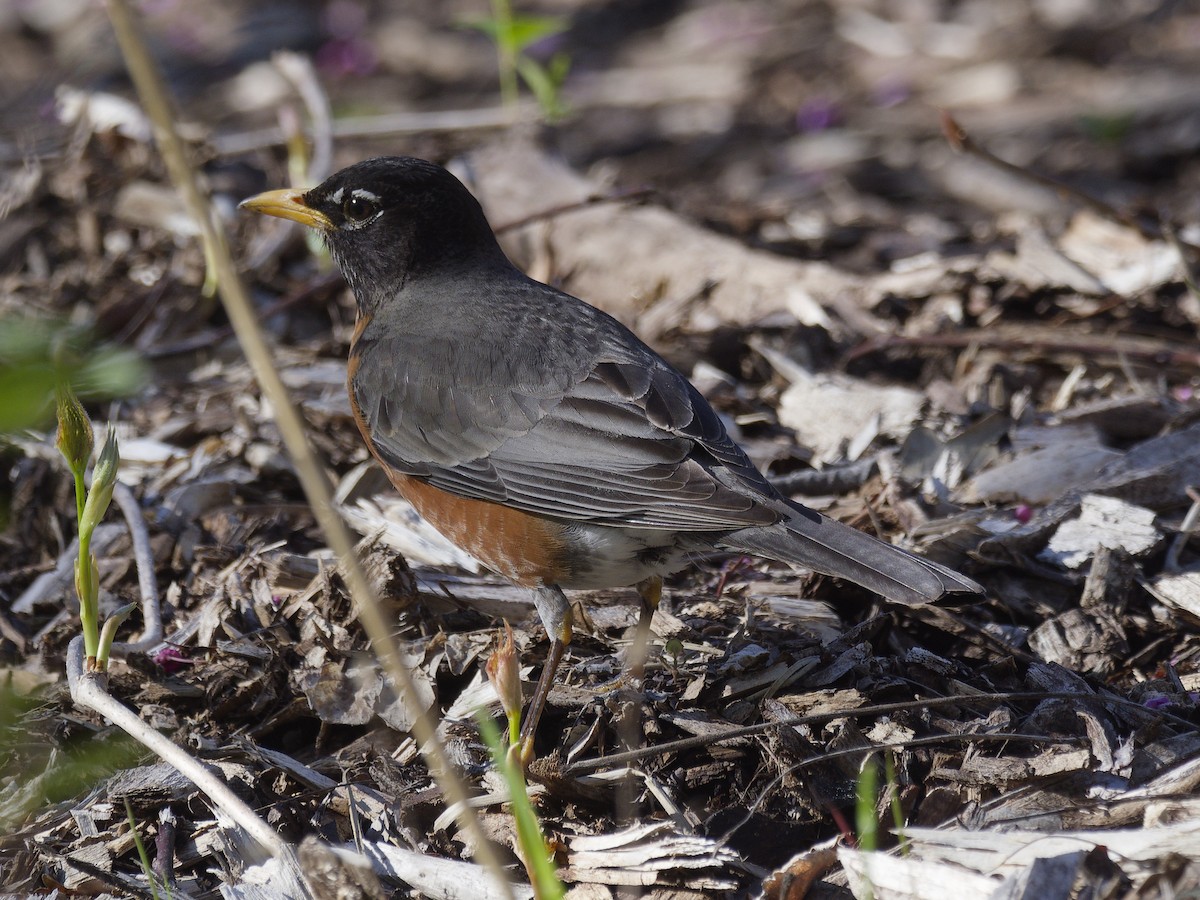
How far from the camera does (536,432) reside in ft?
14.6

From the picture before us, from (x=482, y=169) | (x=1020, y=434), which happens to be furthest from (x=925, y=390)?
(x=482, y=169)

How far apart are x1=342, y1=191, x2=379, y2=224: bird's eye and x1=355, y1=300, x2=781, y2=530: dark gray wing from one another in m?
0.64

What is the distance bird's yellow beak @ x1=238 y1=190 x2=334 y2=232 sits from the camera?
5352 mm

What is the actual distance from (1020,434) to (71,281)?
4.91 meters

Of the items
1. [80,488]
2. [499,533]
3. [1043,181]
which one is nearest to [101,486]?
[80,488]

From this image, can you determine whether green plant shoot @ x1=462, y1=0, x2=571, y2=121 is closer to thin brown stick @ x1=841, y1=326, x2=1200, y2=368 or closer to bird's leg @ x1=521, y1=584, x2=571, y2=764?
thin brown stick @ x1=841, y1=326, x2=1200, y2=368

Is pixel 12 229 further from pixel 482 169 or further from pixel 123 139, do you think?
pixel 482 169

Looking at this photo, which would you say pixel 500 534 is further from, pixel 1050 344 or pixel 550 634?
pixel 1050 344

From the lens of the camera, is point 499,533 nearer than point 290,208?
Yes

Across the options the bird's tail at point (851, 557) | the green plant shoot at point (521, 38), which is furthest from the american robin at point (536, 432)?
the green plant shoot at point (521, 38)

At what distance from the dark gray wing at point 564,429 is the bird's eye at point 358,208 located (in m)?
0.64

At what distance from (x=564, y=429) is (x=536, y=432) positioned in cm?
11

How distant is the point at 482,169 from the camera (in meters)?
7.41

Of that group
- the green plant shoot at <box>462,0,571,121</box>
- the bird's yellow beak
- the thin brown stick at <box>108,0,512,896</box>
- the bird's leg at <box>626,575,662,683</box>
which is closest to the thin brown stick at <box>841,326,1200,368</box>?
the bird's leg at <box>626,575,662,683</box>
